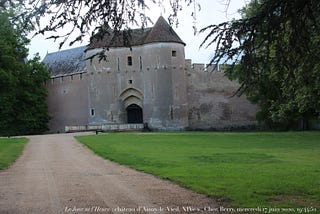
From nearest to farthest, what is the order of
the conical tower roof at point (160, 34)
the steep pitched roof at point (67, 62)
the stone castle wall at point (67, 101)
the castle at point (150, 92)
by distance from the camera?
1. the conical tower roof at point (160, 34)
2. the castle at point (150, 92)
3. the stone castle wall at point (67, 101)
4. the steep pitched roof at point (67, 62)

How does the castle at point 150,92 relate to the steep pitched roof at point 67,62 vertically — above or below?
below

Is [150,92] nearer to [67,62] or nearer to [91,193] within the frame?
[67,62]

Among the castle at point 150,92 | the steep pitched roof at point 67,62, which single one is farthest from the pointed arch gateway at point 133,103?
the steep pitched roof at point 67,62

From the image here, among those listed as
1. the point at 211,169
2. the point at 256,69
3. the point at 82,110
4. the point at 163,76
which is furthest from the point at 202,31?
the point at 82,110

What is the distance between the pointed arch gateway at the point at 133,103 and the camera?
163ft

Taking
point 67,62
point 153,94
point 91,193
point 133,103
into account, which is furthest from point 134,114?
point 91,193

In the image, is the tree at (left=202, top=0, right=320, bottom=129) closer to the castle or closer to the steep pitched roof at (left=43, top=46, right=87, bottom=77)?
the castle

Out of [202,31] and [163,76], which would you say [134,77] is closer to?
[163,76]

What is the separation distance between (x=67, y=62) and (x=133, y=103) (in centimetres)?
1075

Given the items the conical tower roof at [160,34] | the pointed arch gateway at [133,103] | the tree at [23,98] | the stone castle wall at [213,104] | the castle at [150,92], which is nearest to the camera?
the tree at [23,98]

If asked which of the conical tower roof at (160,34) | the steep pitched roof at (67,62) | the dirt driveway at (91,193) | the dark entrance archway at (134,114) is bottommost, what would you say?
the dirt driveway at (91,193)

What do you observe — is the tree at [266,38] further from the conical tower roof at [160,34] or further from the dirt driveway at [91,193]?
the conical tower roof at [160,34]

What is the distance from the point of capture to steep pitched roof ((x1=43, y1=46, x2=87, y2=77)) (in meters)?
53.5

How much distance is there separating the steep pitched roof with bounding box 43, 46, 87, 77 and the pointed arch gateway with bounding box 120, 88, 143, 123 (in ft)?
20.3
